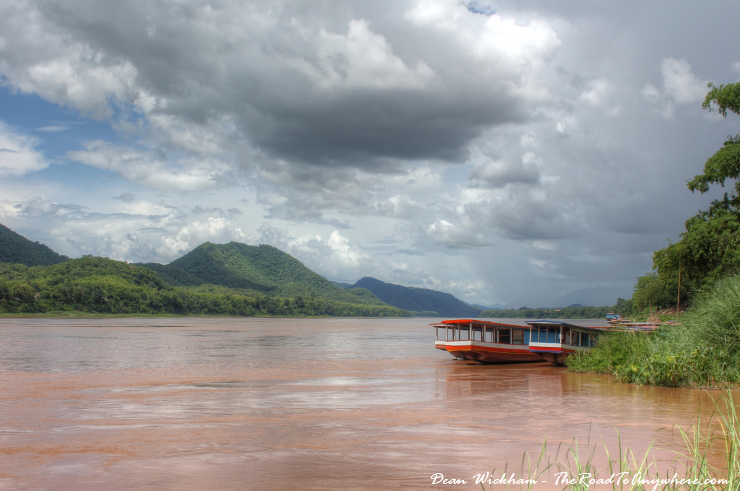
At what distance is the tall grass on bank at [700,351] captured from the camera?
17.8 meters

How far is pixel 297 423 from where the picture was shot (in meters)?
13.5

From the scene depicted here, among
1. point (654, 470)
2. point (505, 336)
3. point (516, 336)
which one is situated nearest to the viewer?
point (654, 470)

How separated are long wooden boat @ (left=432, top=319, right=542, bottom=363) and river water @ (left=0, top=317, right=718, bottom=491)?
4.37 metres

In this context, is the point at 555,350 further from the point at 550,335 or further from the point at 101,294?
the point at 101,294

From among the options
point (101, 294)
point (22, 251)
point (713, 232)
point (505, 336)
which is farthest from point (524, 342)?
point (22, 251)

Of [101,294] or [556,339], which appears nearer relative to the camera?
[556,339]

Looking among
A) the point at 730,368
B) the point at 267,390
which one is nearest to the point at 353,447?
the point at 267,390

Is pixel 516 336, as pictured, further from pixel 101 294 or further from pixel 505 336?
pixel 101 294

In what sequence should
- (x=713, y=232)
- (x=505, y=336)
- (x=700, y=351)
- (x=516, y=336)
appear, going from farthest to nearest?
(x=516, y=336), (x=505, y=336), (x=713, y=232), (x=700, y=351)

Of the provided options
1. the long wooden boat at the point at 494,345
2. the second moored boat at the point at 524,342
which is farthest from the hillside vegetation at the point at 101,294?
the long wooden boat at the point at 494,345

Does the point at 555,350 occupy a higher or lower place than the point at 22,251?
lower

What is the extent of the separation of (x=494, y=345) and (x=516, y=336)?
2.73 meters

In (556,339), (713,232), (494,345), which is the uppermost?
(713,232)

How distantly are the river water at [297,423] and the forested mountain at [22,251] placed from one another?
145943 millimetres
